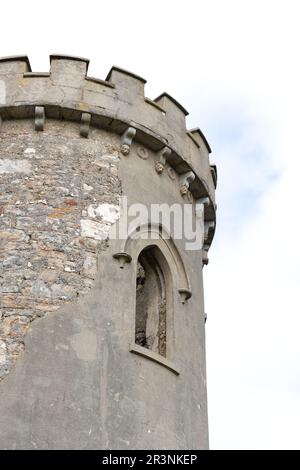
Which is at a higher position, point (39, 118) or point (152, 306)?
point (39, 118)

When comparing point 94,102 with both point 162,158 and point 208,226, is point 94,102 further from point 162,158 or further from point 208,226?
point 208,226

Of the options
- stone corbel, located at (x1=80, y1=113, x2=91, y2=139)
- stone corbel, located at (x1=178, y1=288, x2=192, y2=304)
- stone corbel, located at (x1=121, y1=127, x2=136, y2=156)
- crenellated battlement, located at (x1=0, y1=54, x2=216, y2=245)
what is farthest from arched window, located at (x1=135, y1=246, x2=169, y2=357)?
stone corbel, located at (x1=80, y1=113, x2=91, y2=139)

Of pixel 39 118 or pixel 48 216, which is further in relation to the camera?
pixel 39 118

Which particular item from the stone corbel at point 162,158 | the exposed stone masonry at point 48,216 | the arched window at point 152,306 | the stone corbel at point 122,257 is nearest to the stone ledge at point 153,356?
the arched window at point 152,306

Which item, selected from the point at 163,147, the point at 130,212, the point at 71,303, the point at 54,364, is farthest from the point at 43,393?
the point at 163,147

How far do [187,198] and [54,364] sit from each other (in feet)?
11.1

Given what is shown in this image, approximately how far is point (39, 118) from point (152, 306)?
8.50 ft

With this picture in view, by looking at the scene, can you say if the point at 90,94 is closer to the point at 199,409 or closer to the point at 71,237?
the point at 71,237

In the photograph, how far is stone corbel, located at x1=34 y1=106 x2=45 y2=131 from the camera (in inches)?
339

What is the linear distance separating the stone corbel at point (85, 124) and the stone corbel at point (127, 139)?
455mm

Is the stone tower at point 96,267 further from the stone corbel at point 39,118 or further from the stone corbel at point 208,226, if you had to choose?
the stone corbel at point 208,226

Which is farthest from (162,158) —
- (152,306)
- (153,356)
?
(153,356)

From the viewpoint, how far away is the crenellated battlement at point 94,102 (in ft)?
28.6

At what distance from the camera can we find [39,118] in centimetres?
866
